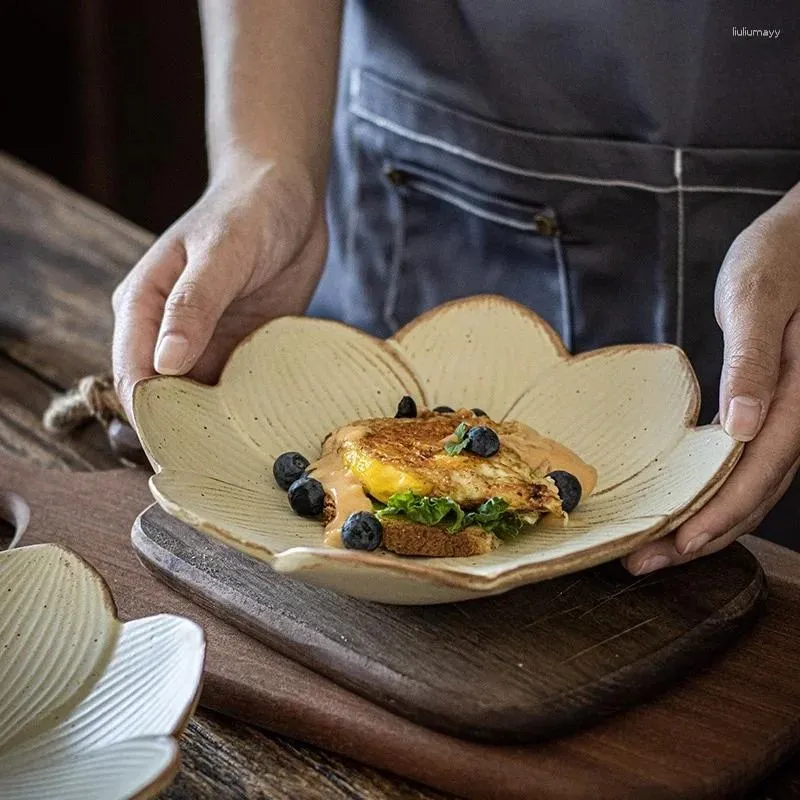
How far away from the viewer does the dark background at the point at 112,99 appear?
14.9ft

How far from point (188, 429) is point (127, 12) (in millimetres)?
3576

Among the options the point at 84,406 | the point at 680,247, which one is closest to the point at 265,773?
the point at 84,406

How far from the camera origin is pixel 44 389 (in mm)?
2109

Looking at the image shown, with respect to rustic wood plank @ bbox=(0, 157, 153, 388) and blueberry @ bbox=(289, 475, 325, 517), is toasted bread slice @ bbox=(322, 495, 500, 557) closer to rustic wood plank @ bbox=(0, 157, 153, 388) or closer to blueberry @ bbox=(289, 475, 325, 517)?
blueberry @ bbox=(289, 475, 325, 517)

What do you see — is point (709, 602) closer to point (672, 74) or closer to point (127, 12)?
point (672, 74)

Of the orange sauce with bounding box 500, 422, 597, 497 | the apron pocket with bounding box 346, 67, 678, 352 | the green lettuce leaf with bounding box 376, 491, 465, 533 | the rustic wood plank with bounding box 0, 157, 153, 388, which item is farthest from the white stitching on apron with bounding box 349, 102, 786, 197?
the green lettuce leaf with bounding box 376, 491, 465, 533

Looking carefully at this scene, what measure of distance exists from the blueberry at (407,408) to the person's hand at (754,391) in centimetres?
39

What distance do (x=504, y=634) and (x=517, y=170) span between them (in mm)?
976

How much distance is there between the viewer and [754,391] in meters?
1.39

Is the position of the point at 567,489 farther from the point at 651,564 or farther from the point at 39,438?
the point at 39,438

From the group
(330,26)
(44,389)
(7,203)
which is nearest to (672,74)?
(330,26)

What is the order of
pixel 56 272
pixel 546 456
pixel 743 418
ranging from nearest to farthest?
pixel 743 418 < pixel 546 456 < pixel 56 272

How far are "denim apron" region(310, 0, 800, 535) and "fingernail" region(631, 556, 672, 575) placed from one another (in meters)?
0.73

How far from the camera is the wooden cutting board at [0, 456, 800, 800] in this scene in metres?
1.12
